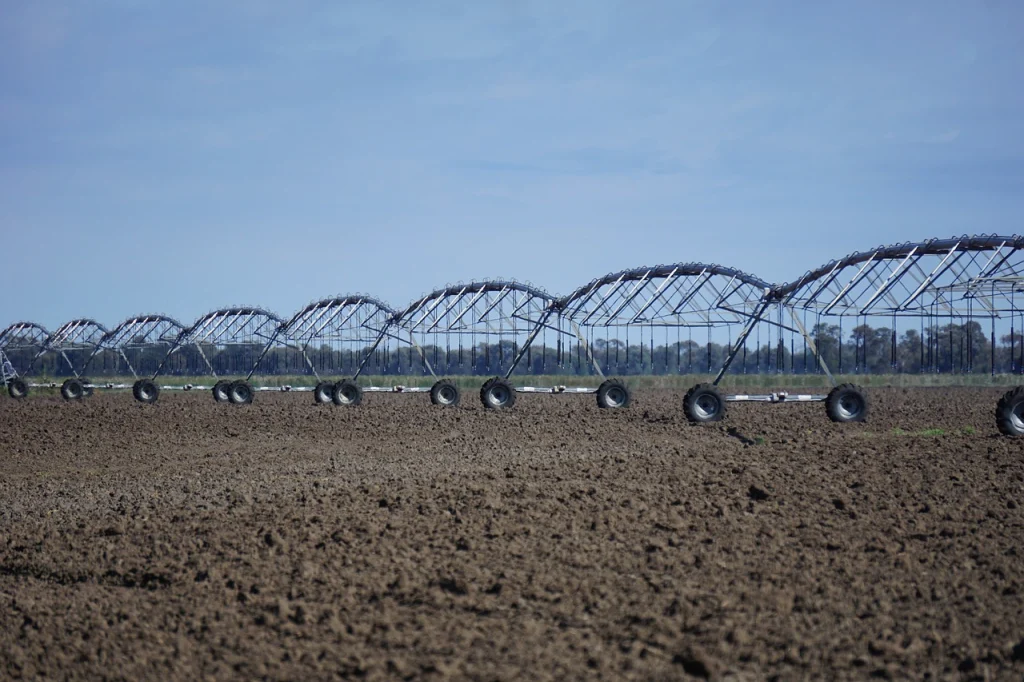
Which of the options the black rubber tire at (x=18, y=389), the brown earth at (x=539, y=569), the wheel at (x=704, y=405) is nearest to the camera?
the brown earth at (x=539, y=569)

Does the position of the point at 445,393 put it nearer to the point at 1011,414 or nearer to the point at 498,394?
the point at 498,394

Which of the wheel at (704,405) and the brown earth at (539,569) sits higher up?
the wheel at (704,405)

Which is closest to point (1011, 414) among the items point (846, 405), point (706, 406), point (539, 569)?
point (846, 405)

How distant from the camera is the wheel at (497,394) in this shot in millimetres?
26938

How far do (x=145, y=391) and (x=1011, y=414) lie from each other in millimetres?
29100

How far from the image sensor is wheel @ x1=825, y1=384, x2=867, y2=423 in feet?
68.4

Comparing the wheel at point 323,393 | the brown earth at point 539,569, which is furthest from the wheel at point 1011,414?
the wheel at point 323,393

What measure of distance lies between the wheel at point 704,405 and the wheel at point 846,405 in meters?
2.17

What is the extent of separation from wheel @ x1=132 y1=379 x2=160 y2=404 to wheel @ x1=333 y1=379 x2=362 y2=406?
881 cm

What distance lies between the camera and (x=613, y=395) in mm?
26250

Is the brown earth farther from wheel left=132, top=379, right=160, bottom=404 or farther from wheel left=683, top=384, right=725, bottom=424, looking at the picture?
wheel left=132, top=379, right=160, bottom=404

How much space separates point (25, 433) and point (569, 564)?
18.4 meters

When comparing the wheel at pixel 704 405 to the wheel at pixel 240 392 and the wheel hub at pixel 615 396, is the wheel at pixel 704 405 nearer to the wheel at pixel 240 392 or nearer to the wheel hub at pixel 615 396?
the wheel hub at pixel 615 396

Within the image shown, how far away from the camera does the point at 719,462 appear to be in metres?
12.6
